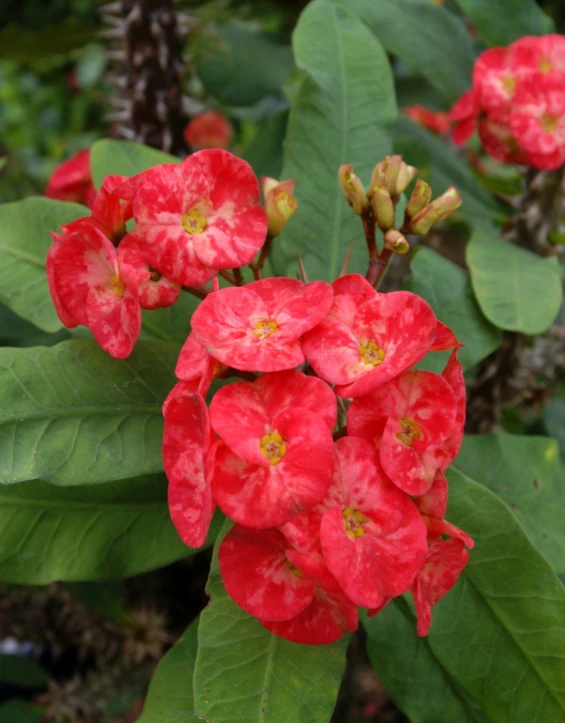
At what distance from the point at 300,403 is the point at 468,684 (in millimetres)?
434

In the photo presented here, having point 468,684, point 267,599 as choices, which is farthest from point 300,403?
point 468,684

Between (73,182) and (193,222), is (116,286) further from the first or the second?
(73,182)

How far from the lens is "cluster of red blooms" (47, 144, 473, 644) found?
66 cm

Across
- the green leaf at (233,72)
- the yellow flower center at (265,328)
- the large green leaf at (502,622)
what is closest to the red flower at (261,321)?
the yellow flower center at (265,328)

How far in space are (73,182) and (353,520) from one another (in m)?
0.98

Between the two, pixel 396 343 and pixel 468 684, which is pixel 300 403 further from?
pixel 468 684

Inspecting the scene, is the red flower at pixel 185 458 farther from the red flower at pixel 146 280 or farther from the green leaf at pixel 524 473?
the green leaf at pixel 524 473

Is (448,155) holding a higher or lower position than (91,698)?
higher

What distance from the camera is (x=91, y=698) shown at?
4.70 ft

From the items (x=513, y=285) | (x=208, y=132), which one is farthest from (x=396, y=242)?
(x=208, y=132)

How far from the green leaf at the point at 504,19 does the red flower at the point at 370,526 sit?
1.06 meters

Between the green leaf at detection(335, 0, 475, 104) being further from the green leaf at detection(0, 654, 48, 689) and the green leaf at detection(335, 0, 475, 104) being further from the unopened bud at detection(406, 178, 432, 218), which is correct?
the green leaf at detection(0, 654, 48, 689)

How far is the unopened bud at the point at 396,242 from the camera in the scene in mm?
817

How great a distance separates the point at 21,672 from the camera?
1.55 m
